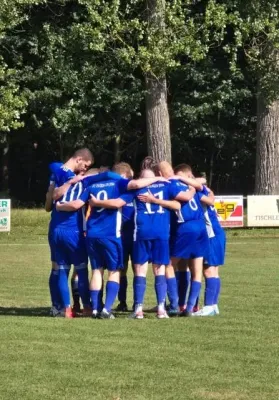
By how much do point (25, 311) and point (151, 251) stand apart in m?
2.10

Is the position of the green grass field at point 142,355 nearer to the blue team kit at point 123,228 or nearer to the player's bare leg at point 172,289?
the player's bare leg at point 172,289

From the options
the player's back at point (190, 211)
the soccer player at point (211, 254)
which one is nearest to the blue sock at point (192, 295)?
the soccer player at point (211, 254)

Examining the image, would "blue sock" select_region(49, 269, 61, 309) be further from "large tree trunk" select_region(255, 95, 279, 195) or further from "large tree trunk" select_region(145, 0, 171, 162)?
"large tree trunk" select_region(255, 95, 279, 195)

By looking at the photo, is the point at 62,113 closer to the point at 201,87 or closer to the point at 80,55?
the point at 80,55

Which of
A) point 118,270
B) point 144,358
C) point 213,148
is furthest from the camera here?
point 213,148

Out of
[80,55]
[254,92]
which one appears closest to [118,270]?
[80,55]

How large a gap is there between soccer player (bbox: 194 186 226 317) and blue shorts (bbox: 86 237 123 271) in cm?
121

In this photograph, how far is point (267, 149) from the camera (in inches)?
1404

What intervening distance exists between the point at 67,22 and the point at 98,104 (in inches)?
135

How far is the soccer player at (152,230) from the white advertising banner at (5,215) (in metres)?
19.7

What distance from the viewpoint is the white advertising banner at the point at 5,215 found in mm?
30703

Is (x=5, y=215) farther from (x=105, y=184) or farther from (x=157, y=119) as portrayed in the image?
(x=105, y=184)

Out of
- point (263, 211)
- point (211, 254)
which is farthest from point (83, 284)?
point (263, 211)

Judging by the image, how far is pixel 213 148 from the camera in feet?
144
